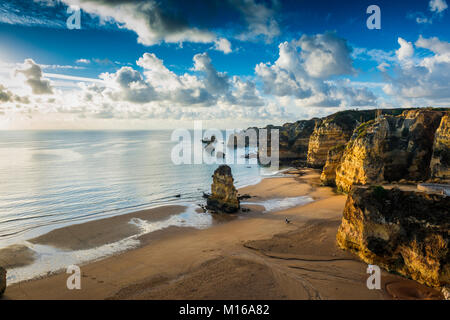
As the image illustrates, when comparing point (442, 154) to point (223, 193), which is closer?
point (442, 154)

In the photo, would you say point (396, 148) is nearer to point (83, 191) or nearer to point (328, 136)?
point (328, 136)

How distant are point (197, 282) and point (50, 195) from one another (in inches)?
1409

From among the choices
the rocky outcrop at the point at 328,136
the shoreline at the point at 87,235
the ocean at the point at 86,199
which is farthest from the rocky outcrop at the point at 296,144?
the shoreline at the point at 87,235

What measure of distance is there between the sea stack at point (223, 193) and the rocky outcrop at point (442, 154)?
2206 centimetres

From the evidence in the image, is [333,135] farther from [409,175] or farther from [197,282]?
[197,282]

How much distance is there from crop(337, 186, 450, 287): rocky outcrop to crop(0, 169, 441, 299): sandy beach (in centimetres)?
86

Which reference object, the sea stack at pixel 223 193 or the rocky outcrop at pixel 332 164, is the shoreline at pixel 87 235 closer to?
the sea stack at pixel 223 193

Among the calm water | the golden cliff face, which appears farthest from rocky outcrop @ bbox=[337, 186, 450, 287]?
the golden cliff face

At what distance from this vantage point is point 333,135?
5647cm

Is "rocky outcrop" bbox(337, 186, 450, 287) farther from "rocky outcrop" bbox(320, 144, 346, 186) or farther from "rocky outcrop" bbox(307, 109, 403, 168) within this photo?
"rocky outcrop" bbox(307, 109, 403, 168)

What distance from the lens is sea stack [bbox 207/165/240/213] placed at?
31234mm

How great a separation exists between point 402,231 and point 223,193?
21.0 meters

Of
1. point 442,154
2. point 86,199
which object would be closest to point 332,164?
point 442,154

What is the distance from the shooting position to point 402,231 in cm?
1424
